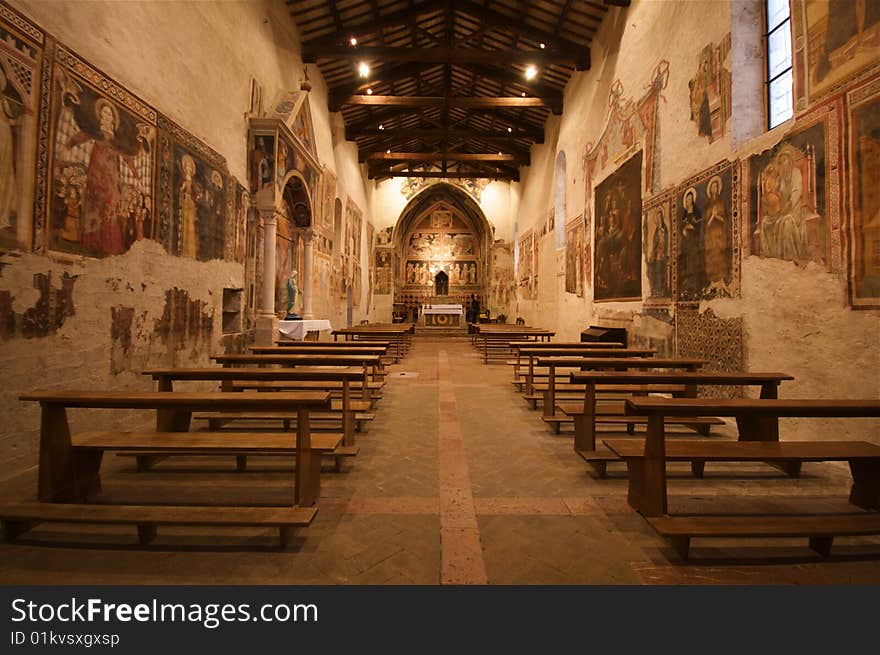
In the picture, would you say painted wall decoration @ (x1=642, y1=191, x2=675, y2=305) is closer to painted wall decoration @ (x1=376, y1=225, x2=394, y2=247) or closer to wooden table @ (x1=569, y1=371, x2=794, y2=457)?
wooden table @ (x1=569, y1=371, x2=794, y2=457)

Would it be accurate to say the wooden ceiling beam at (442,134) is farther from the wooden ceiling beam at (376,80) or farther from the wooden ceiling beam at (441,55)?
the wooden ceiling beam at (441,55)

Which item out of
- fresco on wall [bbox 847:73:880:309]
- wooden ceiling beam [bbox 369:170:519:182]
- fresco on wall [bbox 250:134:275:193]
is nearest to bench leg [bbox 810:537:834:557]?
fresco on wall [bbox 847:73:880:309]

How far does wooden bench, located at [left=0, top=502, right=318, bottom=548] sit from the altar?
694 inches

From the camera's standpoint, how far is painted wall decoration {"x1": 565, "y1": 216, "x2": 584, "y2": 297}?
11.3 metres

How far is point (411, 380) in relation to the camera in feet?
26.1

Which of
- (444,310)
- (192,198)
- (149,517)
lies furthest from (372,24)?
(149,517)

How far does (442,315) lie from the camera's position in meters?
20.3

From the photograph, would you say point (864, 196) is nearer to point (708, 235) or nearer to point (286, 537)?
point (708, 235)

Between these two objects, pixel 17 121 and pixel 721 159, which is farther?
pixel 721 159

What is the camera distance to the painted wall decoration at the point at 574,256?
11.3 meters

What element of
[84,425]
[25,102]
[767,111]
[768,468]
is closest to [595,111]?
[767,111]

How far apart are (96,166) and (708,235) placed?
696cm

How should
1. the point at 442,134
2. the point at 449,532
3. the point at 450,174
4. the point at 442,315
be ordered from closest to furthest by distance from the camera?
1. the point at 449,532
2. the point at 442,134
3. the point at 442,315
4. the point at 450,174

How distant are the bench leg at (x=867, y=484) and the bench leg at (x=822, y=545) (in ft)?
2.96
